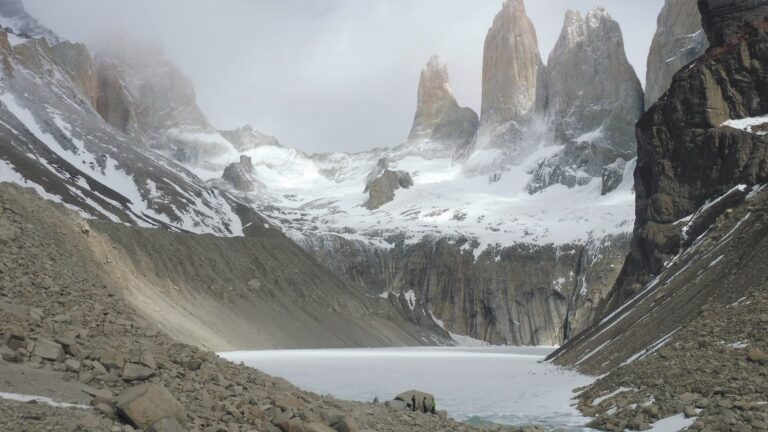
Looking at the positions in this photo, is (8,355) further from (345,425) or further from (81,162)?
(81,162)

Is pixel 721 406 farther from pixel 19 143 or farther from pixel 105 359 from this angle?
pixel 19 143

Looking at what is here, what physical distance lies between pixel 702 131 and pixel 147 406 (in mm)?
61224

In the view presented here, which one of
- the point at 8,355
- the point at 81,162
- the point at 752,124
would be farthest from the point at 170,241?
the point at 8,355

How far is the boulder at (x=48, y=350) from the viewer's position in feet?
46.9

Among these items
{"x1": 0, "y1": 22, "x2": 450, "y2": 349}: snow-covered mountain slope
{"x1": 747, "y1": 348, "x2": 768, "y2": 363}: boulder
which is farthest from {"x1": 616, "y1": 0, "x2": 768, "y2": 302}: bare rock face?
{"x1": 0, "y1": 22, "x2": 450, "y2": 349}: snow-covered mountain slope

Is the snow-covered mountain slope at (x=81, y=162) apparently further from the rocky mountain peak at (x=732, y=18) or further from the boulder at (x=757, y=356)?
the boulder at (x=757, y=356)

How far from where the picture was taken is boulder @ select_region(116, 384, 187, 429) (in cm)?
1238

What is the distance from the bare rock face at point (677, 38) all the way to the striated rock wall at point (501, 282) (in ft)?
146

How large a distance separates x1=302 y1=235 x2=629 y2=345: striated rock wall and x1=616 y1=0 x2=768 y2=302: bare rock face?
10690cm

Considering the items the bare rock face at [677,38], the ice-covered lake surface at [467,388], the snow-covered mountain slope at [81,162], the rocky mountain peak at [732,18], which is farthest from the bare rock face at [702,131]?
the bare rock face at [677,38]

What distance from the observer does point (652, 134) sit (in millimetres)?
69688

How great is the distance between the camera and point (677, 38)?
596ft

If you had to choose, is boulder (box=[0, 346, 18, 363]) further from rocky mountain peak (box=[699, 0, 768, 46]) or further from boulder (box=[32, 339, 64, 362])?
rocky mountain peak (box=[699, 0, 768, 46])

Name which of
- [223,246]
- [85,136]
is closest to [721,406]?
[223,246]
